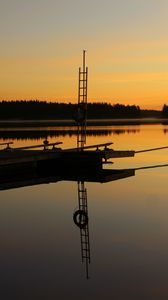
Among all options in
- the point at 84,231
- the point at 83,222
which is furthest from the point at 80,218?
the point at 84,231

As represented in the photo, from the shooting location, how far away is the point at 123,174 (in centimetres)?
1709

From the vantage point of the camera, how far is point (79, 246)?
7.82 meters

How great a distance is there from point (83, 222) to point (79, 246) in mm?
1952

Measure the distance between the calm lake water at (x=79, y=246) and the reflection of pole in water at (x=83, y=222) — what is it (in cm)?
8

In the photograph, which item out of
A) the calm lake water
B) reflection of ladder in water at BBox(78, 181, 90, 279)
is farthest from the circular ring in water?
the calm lake water

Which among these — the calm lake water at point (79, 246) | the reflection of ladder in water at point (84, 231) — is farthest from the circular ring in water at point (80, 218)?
the calm lake water at point (79, 246)

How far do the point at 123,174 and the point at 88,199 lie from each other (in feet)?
15.0

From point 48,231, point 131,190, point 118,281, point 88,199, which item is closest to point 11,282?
point 118,281

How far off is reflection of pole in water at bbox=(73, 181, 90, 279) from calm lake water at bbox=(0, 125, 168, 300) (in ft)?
0.27

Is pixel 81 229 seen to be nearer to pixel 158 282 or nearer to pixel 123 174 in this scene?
pixel 158 282

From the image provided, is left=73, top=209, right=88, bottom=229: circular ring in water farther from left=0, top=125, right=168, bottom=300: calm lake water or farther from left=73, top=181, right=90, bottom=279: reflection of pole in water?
left=0, top=125, right=168, bottom=300: calm lake water

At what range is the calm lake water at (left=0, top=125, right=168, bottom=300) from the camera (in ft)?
19.8

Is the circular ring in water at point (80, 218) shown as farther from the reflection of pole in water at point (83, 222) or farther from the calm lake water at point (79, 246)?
the calm lake water at point (79, 246)

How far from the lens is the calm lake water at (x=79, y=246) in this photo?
6.04 metres
